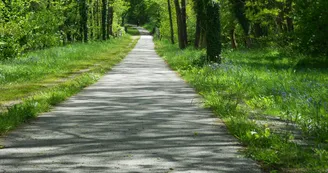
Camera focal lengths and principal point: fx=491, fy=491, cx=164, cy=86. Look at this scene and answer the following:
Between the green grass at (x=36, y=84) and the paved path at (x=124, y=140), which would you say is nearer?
the paved path at (x=124, y=140)

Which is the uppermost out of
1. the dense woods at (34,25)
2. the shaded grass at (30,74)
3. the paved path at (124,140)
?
the dense woods at (34,25)

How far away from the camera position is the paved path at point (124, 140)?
5676 mm

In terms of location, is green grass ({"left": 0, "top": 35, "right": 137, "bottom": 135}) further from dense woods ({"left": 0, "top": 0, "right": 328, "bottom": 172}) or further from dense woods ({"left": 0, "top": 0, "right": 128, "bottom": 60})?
dense woods ({"left": 0, "top": 0, "right": 128, "bottom": 60})

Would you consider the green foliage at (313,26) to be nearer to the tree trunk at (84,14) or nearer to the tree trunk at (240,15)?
the tree trunk at (240,15)

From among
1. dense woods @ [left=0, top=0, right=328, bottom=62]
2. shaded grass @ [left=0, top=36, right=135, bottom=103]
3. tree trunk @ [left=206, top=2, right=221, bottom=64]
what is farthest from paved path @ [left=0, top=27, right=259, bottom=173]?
tree trunk @ [left=206, top=2, right=221, bottom=64]

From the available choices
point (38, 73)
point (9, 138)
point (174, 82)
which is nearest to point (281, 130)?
point (9, 138)

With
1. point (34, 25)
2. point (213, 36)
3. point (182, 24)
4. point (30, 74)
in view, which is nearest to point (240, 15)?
point (182, 24)

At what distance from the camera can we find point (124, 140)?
280 inches

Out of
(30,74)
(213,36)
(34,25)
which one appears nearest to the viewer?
(30,74)

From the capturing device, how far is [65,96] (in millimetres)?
12211

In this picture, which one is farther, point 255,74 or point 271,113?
point 255,74

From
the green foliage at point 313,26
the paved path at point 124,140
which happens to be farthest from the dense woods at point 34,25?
the green foliage at point 313,26

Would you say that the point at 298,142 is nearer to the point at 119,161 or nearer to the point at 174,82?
the point at 119,161

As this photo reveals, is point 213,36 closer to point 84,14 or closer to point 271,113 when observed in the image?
point 271,113
